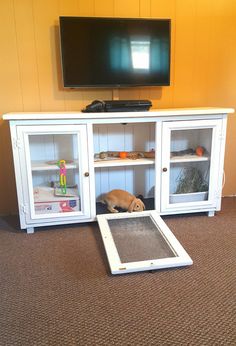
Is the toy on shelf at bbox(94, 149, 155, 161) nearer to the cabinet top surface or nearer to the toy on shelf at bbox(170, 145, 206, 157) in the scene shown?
the toy on shelf at bbox(170, 145, 206, 157)

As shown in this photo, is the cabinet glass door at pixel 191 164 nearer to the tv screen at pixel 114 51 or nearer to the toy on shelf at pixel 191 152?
the toy on shelf at pixel 191 152

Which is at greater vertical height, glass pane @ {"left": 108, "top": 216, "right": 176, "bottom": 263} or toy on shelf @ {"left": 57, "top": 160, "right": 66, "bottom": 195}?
toy on shelf @ {"left": 57, "top": 160, "right": 66, "bottom": 195}

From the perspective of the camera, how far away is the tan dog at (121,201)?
6.95 ft

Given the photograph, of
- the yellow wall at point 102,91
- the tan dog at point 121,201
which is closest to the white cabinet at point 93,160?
the tan dog at point 121,201

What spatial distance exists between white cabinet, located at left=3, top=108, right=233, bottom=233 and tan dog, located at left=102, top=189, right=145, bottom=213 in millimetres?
129

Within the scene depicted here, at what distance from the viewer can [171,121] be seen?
1962 millimetres

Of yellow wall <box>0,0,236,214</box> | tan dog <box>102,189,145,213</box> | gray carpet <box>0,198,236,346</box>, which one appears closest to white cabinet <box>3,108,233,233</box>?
tan dog <box>102,189,145,213</box>

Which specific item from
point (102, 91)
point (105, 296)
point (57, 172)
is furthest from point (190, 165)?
point (105, 296)

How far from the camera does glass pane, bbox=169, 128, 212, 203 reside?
213cm

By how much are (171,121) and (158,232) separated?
0.78 meters

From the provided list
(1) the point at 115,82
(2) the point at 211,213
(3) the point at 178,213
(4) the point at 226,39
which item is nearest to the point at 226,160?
(2) the point at 211,213

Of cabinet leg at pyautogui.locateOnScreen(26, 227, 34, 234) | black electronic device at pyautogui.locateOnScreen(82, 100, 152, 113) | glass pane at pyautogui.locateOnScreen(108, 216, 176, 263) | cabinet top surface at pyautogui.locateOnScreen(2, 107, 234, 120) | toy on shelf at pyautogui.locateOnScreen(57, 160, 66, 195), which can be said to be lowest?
cabinet leg at pyautogui.locateOnScreen(26, 227, 34, 234)

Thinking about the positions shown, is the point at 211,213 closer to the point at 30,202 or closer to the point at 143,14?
the point at 30,202

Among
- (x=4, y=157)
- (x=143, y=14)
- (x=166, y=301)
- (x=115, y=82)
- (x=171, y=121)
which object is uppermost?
(x=143, y=14)
